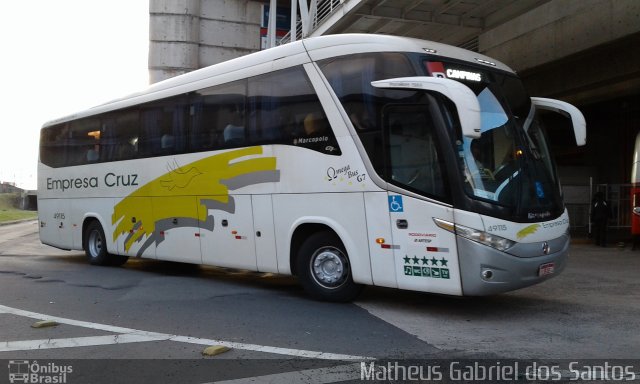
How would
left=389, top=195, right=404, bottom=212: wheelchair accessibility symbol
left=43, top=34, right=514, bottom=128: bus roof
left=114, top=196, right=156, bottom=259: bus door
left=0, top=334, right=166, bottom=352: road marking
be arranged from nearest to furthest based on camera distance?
left=0, top=334, right=166, bottom=352: road marking < left=389, top=195, right=404, bottom=212: wheelchair accessibility symbol < left=43, top=34, right=514, bottom=128: bus roof < left=114, top=196, right=156, bottom=259: bus door

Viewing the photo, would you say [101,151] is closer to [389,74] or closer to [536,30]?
[389,74]

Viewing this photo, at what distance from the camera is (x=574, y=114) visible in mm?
7680

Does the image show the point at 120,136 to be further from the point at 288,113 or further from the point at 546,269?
the point at 546,269

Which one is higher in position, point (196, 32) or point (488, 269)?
point (196, 32)

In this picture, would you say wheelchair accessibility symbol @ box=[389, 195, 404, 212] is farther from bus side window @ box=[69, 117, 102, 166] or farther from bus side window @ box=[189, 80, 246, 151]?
bus side window @ box=[69, 117, 102, 166]

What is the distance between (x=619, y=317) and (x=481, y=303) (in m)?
1.73

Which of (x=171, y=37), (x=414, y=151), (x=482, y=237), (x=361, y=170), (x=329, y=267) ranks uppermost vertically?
(x=171, y=37)

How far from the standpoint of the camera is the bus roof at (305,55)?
7254 millimetres

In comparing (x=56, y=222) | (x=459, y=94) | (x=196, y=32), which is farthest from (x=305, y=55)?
(x=196, y=32)

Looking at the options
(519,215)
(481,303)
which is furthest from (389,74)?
(481,303)

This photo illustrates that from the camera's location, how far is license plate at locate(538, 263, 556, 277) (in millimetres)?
6797

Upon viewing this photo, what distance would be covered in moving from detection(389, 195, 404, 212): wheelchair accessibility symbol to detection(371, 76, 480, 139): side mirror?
1371mm

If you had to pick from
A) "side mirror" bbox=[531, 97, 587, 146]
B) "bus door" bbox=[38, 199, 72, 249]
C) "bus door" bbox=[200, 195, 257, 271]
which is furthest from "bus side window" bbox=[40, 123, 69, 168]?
"side mirror" bbox=[531, 97, 587, 146]

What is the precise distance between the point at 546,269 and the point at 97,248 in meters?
10.00
